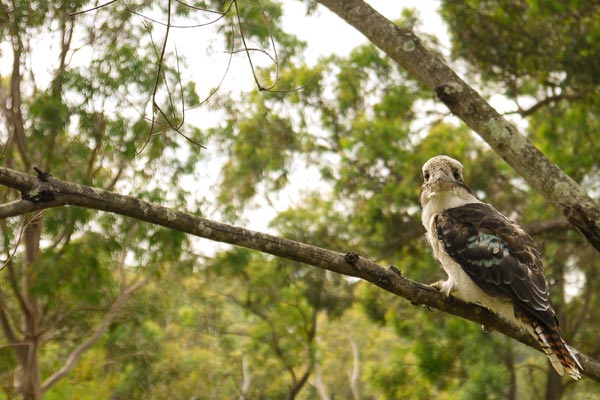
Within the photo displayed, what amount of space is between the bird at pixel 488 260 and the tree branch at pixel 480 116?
320 mm

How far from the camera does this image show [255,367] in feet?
48.8

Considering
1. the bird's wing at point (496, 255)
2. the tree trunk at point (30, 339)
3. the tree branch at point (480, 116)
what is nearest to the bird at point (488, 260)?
the bird's wing at point (496, 255)

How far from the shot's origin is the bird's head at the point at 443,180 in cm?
331

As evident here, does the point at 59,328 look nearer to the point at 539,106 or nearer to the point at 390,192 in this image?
the point at 390,192

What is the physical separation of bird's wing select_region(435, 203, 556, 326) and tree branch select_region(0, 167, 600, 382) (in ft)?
1.20

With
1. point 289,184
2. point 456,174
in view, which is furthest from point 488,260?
point 289,184

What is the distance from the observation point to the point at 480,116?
9.62ft

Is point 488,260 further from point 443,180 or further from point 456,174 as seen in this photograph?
point 456,174

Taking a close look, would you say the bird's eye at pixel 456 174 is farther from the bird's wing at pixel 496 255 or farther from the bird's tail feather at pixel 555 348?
the bird's tail feather at pixel 555 348

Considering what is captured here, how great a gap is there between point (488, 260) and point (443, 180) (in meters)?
0.46

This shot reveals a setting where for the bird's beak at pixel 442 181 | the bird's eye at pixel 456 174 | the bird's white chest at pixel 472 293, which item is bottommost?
the bird's white chest at pixel 472 293

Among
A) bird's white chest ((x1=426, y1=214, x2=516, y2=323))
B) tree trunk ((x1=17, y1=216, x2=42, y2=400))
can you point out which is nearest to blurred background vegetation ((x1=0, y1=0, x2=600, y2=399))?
tree trunk ((x1=17, y1=216, x2=42, y2=400))

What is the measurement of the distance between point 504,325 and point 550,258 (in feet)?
20.3

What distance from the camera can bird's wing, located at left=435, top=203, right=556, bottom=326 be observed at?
2850mm
